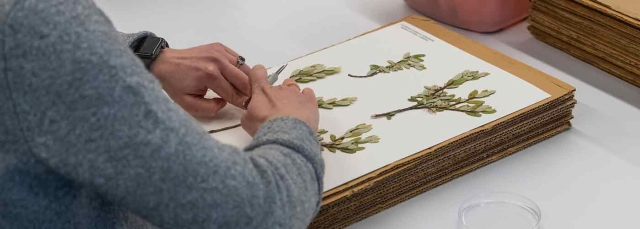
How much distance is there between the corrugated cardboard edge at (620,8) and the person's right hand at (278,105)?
1.31ft

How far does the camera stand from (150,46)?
3.22ft

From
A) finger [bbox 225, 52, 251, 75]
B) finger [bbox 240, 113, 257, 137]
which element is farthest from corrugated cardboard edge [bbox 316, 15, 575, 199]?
finger [bbox 225, 52, 251, 75]

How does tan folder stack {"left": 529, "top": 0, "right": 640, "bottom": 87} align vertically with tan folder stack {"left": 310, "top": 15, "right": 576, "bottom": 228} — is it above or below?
above

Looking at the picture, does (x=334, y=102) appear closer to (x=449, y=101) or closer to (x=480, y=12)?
(x=449, y=101)

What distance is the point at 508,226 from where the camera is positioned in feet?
2.63

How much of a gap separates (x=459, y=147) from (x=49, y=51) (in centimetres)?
45

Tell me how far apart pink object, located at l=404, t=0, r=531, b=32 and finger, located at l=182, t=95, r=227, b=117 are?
1.32ft

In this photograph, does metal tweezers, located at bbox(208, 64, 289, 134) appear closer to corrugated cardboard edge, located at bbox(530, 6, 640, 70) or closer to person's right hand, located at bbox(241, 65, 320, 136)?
person's right hand, located at bbox(241, 65, 320, 136)

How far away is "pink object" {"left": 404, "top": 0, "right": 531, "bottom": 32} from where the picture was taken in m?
1.16

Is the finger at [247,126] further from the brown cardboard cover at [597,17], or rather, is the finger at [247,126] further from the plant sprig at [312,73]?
the brown cardboard cover at [597,17]

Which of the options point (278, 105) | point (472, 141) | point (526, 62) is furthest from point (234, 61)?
point (526, 62)

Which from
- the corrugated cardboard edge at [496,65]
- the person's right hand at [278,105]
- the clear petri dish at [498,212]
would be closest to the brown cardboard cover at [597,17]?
the corrugated cardboard edge at [496,65]

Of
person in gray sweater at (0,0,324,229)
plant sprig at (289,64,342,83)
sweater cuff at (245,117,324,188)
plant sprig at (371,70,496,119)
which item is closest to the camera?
person in gray sweater at (0,0,324,229)

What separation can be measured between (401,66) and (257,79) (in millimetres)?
207
